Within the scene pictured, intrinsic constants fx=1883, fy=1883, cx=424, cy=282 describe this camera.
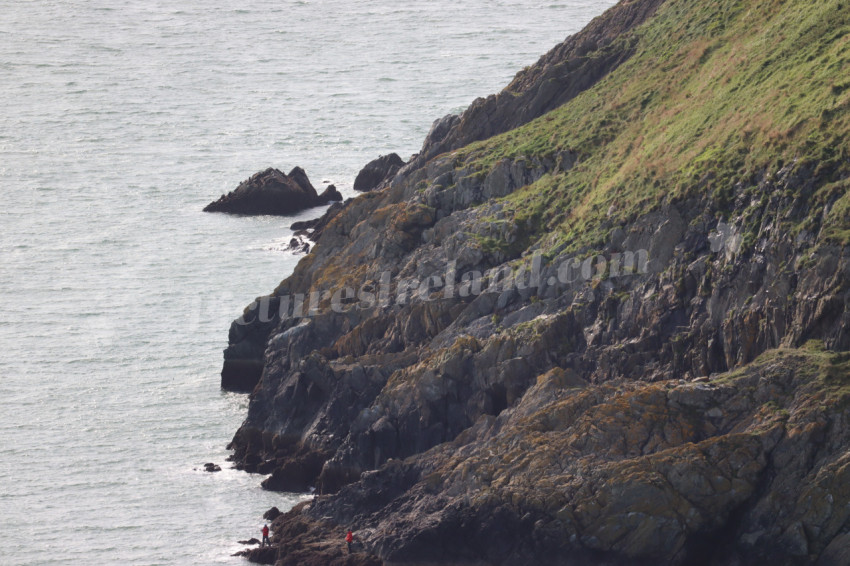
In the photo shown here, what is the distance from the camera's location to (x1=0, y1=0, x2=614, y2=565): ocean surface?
83.2 metres

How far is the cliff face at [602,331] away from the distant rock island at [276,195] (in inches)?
1295

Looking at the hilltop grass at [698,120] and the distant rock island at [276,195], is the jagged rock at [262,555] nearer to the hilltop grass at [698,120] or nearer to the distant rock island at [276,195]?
the hilltop grass at [698,120]

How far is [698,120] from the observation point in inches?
3263

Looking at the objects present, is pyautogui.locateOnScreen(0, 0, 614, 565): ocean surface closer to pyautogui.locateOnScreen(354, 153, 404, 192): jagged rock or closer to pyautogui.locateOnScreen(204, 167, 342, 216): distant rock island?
pyautogui.locateOnScreen(204, 167, 342, 216): distant rock island

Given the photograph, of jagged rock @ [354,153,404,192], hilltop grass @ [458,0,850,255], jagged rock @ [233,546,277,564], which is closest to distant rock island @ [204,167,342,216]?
jagged rock @ [354,153,404,192]

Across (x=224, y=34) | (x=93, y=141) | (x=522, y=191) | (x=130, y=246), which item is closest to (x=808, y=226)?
(x=522, y=191)

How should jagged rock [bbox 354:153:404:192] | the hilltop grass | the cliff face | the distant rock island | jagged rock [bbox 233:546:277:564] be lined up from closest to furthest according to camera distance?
the cliff face, jagged rock [bbox 233:546:277:564], the hilltop grass, jagged rock [bbox 354:153:404:192], the distant rock island

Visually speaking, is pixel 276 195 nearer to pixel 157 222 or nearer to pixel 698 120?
pixel 157 222

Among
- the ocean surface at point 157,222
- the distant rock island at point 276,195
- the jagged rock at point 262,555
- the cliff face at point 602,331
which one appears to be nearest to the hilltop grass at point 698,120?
the cliff face at point 602,331

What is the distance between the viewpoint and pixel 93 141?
158 meters

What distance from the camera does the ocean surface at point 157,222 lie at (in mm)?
83188

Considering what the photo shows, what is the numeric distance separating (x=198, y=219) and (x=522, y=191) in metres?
48.4

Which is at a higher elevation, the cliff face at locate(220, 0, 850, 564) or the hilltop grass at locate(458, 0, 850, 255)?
the hilltop grass at locate(458, 0, 850, 255)

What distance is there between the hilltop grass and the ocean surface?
18.9 metres
